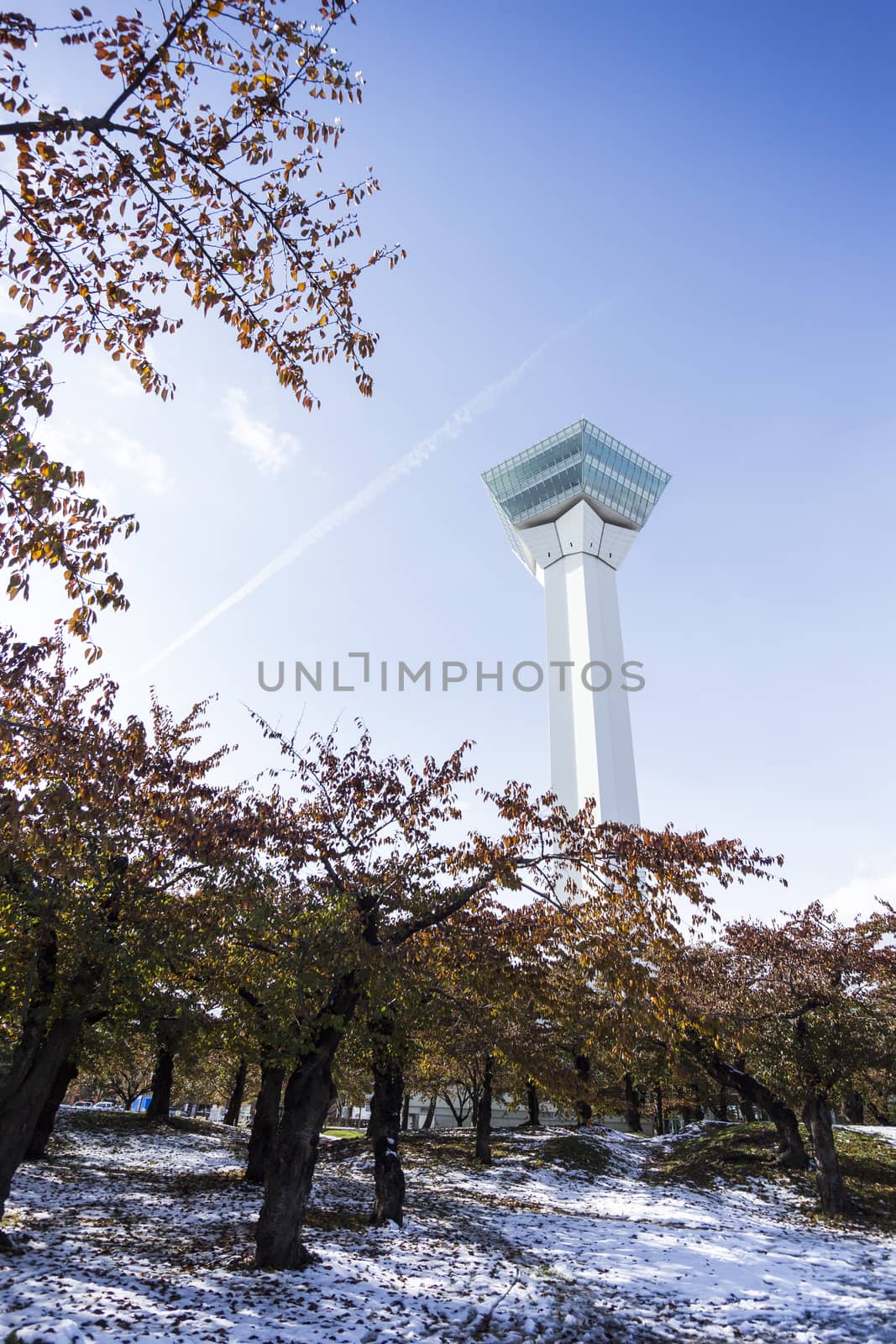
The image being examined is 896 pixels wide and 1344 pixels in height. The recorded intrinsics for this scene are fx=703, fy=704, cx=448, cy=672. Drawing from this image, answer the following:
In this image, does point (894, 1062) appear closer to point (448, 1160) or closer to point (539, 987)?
point (539, 987)

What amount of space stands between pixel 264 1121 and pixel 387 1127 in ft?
20.9

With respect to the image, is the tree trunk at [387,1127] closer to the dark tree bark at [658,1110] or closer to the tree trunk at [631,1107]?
the dark tree bark at [658,1110]

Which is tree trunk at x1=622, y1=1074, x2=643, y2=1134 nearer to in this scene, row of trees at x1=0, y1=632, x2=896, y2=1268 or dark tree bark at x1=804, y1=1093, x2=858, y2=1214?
dark tree bark at x1=804, y1=1093, x2=858, y2=1214

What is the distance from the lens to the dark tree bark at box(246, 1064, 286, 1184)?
70.1 ft

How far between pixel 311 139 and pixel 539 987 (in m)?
13.6

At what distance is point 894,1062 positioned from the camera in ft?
68.5

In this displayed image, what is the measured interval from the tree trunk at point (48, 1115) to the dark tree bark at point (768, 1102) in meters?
22.6

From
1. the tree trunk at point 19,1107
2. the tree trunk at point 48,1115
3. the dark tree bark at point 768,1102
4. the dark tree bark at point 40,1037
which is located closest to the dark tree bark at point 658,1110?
the dark tree bark at point 768,1102

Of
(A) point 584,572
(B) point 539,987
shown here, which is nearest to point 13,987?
(B) point 539,987

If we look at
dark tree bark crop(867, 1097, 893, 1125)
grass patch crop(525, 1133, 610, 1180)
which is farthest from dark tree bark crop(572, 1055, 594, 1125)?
dark tree bark crop(867, 1097, 893, 1125)

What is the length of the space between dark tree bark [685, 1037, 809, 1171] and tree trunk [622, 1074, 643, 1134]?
705 inches

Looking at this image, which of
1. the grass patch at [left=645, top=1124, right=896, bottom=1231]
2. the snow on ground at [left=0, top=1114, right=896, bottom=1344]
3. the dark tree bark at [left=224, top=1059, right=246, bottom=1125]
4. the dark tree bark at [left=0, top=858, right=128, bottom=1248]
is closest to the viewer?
the snow on ground at [left=0, top=1114, right=896, bottom=1344]

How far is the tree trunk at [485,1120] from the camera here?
2727cm

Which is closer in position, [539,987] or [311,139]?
[311,139]
